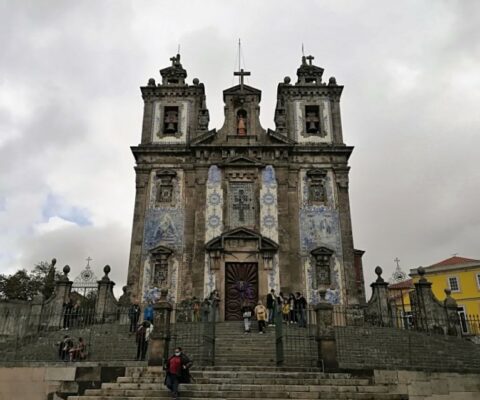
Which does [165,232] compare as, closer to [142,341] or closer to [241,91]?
[142,341]

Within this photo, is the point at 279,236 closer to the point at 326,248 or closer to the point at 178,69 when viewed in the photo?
the point at 326,248

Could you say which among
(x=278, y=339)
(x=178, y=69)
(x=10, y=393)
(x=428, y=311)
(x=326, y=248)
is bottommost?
(x=10, y=393)

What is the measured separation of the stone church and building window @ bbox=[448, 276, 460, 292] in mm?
19718

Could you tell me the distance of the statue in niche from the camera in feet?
80.2

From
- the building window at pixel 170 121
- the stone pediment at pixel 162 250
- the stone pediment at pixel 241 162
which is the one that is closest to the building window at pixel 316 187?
the stone pediment at pixel 241 162

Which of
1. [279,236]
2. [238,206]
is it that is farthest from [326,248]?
[238,206]

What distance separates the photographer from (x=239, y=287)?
21.0 meters

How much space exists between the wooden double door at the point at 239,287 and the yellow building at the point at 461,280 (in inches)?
804

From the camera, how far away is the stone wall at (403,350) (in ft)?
43.6

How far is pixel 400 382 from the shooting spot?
1136 cm

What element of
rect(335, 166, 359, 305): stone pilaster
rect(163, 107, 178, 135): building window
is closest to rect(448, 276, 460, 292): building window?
rect(335, 166, 359, 305): stone pilaster

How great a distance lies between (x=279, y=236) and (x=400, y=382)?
10984mm

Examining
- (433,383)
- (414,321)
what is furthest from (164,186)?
(433,383)

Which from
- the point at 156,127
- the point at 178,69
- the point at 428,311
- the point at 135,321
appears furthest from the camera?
the point at 178,69
